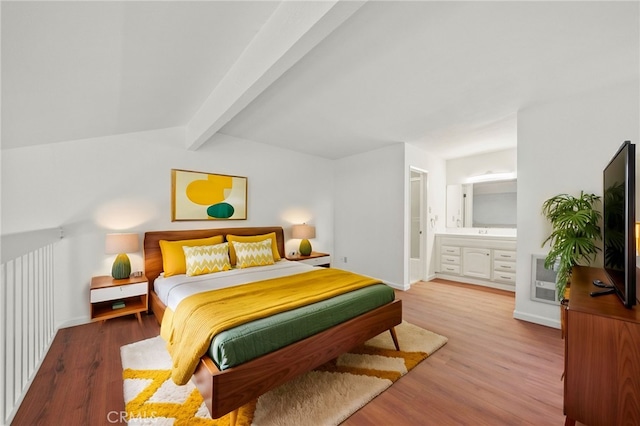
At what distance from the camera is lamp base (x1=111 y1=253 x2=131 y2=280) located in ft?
9.05

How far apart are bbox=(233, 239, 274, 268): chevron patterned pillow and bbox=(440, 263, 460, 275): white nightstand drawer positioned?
3.35 m

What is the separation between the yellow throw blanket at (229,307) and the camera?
1.52 meters

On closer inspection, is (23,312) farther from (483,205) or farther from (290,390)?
(483,205)

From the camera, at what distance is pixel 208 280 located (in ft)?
8.41

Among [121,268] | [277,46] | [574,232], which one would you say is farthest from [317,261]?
[277,46]

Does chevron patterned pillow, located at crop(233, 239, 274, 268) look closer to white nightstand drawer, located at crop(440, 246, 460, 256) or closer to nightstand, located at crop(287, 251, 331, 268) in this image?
nightstand, located at crop(287, 251, 331, 268)

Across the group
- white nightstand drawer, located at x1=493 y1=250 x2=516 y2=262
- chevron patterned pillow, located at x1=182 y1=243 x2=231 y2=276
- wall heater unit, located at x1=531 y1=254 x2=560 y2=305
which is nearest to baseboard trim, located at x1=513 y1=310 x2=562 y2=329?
wall heater unit, located at x1=531 y1=254 x2=560 y2=305

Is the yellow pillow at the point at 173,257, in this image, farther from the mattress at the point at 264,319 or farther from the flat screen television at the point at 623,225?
the flat screen television at the point at 623,225

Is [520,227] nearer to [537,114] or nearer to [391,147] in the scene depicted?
[537,114]

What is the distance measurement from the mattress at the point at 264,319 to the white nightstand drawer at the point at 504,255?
115 inches

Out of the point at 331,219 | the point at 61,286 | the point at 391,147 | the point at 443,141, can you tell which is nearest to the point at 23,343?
the point at 61,286

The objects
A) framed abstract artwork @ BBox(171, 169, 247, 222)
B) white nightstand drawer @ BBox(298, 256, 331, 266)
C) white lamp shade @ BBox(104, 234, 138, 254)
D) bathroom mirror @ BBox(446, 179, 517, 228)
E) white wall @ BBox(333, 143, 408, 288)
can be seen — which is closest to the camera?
white lamp shade @ BBox(104, 234, 138, 254)

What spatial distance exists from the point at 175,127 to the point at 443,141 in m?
3.91

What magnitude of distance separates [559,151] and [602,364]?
2445mm
